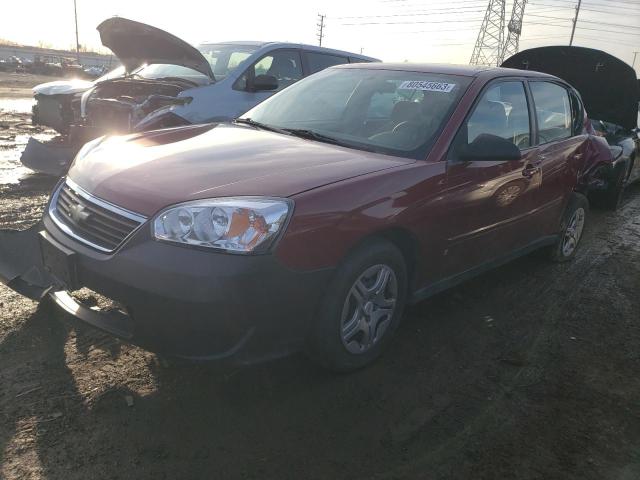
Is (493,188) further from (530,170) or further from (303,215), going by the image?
(303,215)

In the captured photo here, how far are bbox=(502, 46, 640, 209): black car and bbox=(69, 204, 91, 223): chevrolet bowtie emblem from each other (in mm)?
6560

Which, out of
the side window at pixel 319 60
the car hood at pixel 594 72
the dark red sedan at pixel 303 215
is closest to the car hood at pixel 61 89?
the side window at pixel 319 60

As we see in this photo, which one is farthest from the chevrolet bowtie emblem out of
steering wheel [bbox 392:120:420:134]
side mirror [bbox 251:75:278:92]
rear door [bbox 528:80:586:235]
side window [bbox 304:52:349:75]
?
side window [bbox 304:52:349:75]

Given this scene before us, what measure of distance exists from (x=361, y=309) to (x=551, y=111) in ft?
9.47

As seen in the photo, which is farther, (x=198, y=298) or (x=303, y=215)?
(x=303, y=215)

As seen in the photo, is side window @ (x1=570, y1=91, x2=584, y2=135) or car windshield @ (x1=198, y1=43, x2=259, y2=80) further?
car windshield @ (x1=198, y1=43, x2=259, y2=80)

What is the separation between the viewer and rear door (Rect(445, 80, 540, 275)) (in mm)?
3332

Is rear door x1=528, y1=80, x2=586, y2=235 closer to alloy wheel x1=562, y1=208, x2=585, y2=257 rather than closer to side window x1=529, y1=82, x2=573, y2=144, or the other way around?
side window x1=529, y1=82, x2=573, y2=144

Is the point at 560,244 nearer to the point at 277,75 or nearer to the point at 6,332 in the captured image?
the point at 277,75

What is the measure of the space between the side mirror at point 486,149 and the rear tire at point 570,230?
2.08 metres

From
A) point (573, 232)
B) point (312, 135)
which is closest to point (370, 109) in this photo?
point (312, 135)

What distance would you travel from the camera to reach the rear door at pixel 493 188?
3.33 metres

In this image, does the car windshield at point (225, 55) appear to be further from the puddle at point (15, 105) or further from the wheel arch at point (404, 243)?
the puddle at point (15, 105)

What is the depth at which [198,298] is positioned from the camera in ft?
7.35
